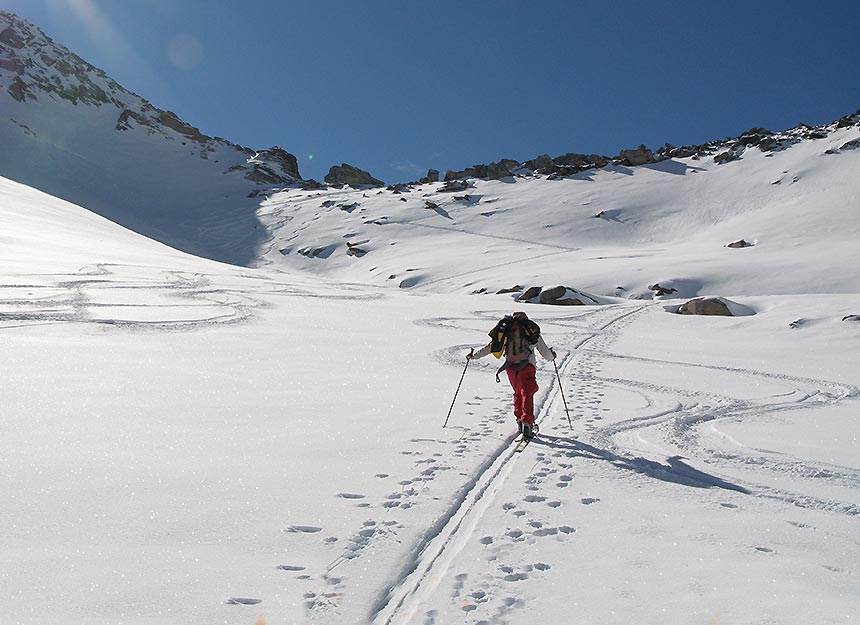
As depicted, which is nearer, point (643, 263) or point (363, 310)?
point (363, 310)

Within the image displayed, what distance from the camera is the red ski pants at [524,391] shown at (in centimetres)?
644

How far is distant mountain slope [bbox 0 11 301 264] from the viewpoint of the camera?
2916 inches

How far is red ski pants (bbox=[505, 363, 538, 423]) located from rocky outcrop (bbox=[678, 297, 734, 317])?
1774 cm

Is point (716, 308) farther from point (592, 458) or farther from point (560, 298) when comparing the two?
point (592, 458)

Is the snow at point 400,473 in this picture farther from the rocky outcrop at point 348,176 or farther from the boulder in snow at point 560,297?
the rocky outcrop at point 348,176

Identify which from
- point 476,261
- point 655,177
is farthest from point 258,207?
point 655,177

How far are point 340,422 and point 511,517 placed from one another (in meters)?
2.88

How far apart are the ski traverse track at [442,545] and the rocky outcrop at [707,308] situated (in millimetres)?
18581

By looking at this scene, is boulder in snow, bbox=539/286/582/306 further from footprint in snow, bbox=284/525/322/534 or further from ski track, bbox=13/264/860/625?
footprint in snow, bbox=284/525/322/534

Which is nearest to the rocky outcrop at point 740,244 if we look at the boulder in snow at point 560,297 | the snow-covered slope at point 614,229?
the snow-covered slope at point 614,229

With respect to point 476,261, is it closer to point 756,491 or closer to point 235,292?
point 235,292

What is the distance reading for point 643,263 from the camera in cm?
3778

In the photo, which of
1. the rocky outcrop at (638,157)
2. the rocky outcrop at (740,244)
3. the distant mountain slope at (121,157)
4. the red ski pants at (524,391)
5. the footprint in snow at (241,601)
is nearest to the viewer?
the footprint in snow at (241,601)

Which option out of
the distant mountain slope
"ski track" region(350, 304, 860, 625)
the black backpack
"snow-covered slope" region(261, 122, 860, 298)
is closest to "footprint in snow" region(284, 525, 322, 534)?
"ski track" region(350, 304, 860, 625)
